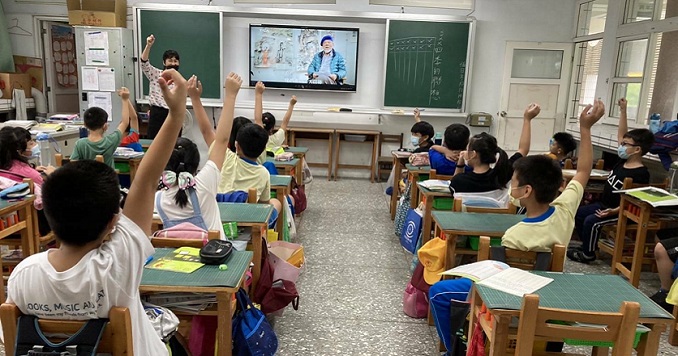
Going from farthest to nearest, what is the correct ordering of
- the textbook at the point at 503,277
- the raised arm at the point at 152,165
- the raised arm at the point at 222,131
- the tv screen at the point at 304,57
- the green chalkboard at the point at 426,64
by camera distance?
the tv screen at the point at 304,57, the green chalkboard at the point at 426,64, the raised arm at the point at 222,131, the textbook at the point at 503,277, the raised arm at the point at 152,165

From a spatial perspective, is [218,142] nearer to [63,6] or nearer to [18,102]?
[18,102]

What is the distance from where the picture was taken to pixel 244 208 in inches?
104

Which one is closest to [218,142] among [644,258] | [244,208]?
[244,208]

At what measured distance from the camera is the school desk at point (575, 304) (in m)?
1.53

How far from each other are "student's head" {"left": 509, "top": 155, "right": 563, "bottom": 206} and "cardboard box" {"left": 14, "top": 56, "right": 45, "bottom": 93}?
7.57 m

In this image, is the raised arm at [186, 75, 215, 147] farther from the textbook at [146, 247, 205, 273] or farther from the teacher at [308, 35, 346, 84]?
the teacher at [308, 35, 346, 84]

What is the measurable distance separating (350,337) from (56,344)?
171 centimetres

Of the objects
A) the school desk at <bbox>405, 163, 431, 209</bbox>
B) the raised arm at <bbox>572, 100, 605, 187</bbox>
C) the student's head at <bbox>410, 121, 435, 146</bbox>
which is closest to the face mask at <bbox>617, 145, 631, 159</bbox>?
the school desk at <bbox>405, 163, 431, 209</bbox>

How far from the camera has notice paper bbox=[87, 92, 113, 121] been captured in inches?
268

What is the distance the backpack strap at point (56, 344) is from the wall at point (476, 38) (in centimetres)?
622

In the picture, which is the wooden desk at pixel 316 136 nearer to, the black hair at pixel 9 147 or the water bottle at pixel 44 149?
the water bottle at pixel 44 149

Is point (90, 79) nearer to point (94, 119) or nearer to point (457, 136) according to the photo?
point (94, 119)

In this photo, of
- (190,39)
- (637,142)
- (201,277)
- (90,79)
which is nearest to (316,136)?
(190,39)

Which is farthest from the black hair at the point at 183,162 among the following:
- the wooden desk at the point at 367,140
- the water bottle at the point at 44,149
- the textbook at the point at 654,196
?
the wooden desk at the point at 367,140
